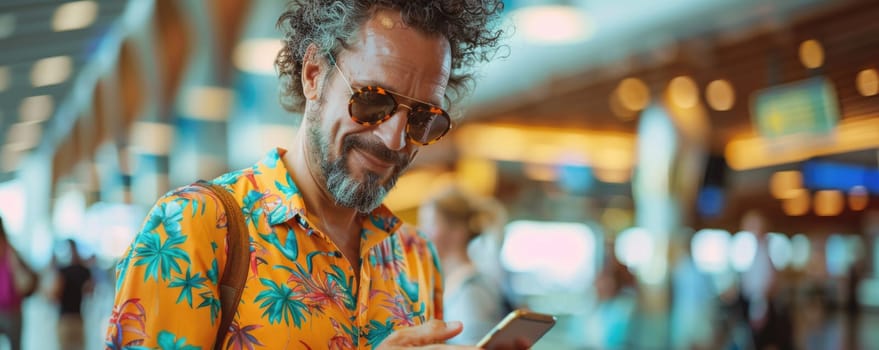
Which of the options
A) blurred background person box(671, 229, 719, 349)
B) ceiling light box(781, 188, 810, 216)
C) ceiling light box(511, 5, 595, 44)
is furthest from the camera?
ceiling light box(781, 188, 810, 216)

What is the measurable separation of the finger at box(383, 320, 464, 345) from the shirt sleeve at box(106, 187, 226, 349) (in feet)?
0.98

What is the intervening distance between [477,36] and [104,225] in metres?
30.5

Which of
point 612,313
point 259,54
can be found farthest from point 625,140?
point 259,54

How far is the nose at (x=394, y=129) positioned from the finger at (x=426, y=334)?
38 cm

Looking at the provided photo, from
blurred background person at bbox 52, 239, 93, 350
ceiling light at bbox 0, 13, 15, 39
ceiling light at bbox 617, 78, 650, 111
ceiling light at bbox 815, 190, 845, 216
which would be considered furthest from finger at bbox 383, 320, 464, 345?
ceiling light at bbox 815, 190, 845, 216

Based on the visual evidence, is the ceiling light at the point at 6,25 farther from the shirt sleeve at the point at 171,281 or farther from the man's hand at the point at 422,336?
the man's hand at the point at 422,336

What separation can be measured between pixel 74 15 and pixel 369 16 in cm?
1072

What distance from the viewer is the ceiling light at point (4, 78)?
44.7ft

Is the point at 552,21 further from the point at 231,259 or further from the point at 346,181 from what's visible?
the point at 231,259

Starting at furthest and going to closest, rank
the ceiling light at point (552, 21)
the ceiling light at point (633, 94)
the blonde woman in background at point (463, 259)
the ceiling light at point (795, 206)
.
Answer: the ceiling light at point (795, 206) → the ceiling light at point (633, 94) → the ceiling light at point (552, 21) → the blonde woman in background at point (463, 259)

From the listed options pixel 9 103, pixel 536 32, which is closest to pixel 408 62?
pixel 536 32

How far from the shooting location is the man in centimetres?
151

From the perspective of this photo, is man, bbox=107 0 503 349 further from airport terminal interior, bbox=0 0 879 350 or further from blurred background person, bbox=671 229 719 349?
blurred background person, bbox=671 229 719 349

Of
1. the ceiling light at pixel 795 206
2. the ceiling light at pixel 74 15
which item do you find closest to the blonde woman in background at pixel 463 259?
the ceiling light at pixel 74 15
